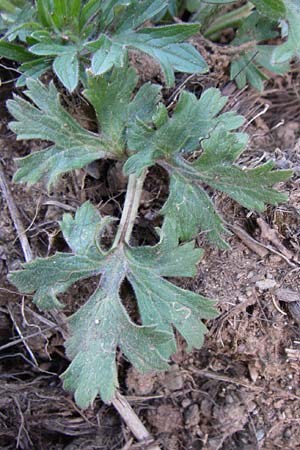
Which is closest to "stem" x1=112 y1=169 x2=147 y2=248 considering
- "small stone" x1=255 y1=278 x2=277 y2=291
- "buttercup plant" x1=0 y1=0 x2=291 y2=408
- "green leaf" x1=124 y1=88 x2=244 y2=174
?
"buttercup plant" x1=0 y1=0 x2=291 y2=408

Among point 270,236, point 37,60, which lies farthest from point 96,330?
point 37,60

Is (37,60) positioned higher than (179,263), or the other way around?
(37,60)

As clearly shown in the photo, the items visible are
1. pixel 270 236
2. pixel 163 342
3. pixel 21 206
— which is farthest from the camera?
pixel 21 206

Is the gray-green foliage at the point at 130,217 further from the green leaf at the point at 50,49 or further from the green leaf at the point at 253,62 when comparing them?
the green leaf at the point at 253,62

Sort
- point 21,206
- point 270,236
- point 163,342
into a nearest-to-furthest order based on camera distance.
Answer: point 163,342, point 270,236, point 21,206

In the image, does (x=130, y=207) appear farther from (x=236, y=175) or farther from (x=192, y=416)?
(x=192, y=416)

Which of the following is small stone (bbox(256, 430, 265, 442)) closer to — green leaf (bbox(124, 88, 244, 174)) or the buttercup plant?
the buttercup plant

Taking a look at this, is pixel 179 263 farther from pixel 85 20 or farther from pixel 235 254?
pixel 85 20
